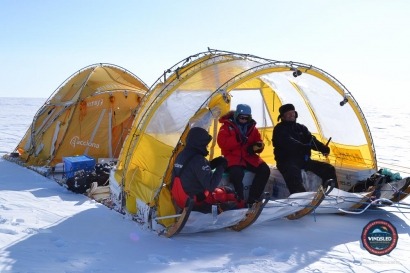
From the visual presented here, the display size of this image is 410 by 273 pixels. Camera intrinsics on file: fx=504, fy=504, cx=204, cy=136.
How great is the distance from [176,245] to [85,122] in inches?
253

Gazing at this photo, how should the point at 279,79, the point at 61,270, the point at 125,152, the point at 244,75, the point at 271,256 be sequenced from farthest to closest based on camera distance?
1. the point at 279,79
2. the point at 125,152
3. the point at 244,75
4. the point at 271,256
5. the point at 61,270

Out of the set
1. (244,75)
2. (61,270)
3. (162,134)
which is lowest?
(61,270)

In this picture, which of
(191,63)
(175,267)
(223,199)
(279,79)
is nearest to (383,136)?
(279,79)

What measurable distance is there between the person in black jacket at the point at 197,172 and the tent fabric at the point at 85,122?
19.1 ft

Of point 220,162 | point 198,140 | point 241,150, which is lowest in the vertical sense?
point 220,162

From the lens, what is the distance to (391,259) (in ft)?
19.8

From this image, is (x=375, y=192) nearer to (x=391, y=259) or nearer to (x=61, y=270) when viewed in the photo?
(x=391, y=259)

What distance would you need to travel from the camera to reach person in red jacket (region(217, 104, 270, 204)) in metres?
7.60

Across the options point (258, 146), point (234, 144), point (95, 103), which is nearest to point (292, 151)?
point (258, 146)

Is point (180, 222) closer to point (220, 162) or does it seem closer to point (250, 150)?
point (220, 162)

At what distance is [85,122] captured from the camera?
12062 mm

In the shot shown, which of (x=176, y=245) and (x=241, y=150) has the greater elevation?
(x=241, y=150)

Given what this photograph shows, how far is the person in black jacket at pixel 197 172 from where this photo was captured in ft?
21.4

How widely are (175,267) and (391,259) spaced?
2596 mm
